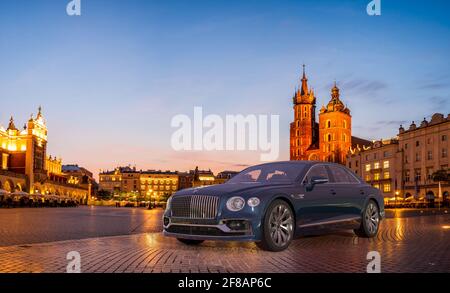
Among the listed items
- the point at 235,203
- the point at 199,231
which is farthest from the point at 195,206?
the point at 235,203

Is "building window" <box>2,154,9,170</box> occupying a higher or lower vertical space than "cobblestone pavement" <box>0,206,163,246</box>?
higher

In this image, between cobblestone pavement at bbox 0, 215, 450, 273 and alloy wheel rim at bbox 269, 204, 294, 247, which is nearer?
cobblestone pavement at bbox 0, 215, 450, 273

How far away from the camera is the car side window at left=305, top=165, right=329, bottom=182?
9672 mm

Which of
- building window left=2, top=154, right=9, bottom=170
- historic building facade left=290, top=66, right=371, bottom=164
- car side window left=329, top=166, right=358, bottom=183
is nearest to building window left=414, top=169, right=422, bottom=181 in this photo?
Answer: historic building facade left=290, top=66, right=371, bottom=164

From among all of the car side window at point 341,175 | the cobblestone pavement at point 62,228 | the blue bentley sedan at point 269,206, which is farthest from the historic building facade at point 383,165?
the blue bentley sedan at point 269,206

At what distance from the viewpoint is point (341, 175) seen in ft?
35.4

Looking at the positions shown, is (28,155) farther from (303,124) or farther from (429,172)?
(303,124)

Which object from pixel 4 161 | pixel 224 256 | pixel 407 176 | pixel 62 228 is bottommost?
pixel 62 228

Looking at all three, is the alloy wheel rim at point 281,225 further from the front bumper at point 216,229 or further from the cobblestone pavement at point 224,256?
the front bumper at point 216,229

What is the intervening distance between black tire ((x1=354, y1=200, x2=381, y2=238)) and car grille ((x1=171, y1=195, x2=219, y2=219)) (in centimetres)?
405

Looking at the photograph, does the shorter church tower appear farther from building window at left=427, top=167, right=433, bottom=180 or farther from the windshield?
the windshield

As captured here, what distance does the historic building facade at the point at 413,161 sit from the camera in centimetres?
7706

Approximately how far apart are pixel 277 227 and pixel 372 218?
383cm

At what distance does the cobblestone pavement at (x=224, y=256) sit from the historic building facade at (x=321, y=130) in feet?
410
